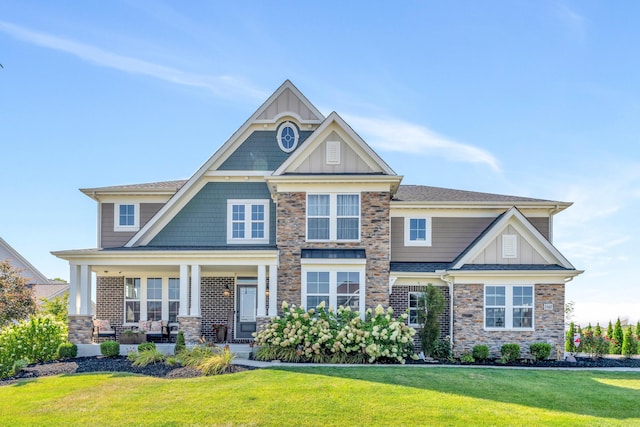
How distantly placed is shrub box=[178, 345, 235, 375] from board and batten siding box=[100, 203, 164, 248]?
7645mm

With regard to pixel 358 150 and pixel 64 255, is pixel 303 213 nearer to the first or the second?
pixel 358 150

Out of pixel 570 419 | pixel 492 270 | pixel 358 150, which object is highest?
pixel 358 150

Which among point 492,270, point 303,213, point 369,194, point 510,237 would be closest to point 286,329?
point 303,213

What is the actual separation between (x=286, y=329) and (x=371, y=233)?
14.8 ft

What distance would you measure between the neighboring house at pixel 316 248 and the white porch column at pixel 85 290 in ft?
0.18

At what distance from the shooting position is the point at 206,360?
15.8m

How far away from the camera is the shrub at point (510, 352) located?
1923cm

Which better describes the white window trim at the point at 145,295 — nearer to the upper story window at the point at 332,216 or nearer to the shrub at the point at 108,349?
the shrub at the point at 108,349

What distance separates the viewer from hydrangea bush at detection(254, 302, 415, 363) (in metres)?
17.8

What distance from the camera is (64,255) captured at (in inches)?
792

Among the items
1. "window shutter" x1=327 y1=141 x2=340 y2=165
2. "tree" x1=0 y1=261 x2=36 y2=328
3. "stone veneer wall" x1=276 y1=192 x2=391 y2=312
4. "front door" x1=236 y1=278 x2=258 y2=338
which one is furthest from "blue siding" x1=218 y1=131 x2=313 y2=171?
"tree" x1=0 y1=261 x2=36 y2=328

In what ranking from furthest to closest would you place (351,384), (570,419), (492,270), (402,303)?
(402,303)
(492,270)
(351,384)
(570,419)

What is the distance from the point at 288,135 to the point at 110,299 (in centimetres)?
938

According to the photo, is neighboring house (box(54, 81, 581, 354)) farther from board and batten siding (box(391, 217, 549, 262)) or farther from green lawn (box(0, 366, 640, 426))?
green lawn (box(0, 366, 640, 426))
